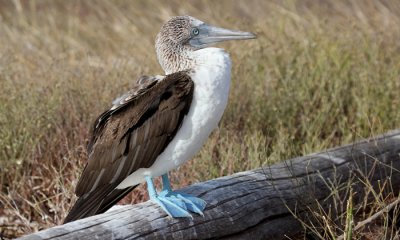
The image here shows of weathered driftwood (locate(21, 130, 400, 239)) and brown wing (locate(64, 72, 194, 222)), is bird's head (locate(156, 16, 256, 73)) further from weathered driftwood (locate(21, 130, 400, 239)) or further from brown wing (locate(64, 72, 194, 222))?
weathered driftwood (locate(21, 130, 400, 239))

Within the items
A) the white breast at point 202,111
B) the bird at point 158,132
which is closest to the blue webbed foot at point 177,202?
the bird at point 158,132

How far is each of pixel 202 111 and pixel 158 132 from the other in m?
0.24

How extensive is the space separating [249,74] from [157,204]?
2881 millimetres

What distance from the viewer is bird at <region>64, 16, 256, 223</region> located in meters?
4.03

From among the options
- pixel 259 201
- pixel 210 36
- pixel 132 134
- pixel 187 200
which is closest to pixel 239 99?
pixel 210 36

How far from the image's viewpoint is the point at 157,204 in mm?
4055

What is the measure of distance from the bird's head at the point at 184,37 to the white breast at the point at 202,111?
10.8 inches

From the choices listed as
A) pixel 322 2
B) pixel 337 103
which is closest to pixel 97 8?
pixel 322 2

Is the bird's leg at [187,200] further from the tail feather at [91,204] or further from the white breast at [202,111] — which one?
the tail feather at [91,204]

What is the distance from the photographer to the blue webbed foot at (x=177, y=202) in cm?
399

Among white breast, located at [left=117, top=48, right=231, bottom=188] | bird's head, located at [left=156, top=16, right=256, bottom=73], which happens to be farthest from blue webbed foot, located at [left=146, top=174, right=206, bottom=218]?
bird's head, located at [left=156, top=16, right=256, bottom=73]

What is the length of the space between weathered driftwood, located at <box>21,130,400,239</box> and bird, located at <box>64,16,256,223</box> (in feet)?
0.28

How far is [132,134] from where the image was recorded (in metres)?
4.18

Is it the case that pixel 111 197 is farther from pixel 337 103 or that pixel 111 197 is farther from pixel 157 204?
pixel 337 103
